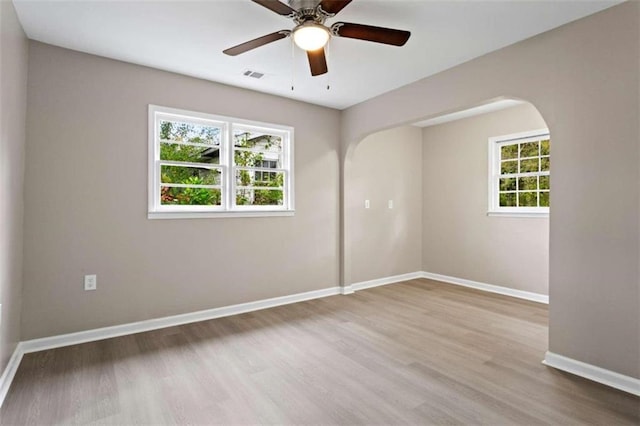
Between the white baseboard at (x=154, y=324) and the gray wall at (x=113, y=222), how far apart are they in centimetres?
6

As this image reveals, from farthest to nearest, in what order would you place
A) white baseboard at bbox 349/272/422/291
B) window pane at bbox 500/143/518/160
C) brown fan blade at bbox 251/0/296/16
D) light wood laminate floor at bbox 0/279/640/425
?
1. white baseboard at bbox 349/272/422/291
2. window pane at bbox 500/143/518/160
3. light wood laminate floor at bbox 0/279/640/425
4. brown fan blade at bbox 251/0/296/16

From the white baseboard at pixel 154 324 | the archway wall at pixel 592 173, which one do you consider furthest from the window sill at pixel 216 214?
the archway wall at pixel 592 173

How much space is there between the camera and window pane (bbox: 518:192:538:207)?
14.8 feet

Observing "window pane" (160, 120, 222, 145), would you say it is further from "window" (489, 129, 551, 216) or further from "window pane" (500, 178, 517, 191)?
"window pane" (500, 178, 517, 191)

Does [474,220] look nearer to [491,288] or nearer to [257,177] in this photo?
[491,288]

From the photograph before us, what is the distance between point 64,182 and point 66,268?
29.7 inches

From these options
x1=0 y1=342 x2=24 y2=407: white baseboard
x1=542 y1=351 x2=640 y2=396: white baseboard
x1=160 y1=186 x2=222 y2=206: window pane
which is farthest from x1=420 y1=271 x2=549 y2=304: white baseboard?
x1=0 y1=342 x2=24 y2=407: white baseboard

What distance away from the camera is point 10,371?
7.70ft

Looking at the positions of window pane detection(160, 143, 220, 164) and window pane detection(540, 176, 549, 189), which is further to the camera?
window pane detection(540, 176, 549, 189)

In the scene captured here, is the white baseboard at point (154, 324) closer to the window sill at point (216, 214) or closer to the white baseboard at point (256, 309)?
the white baseboard at point (256, 309)

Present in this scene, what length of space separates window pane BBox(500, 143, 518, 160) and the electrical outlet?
525 cm

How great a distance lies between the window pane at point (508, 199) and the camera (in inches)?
187

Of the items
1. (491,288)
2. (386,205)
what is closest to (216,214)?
(386,205)

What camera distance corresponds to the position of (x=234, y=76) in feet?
11.6
